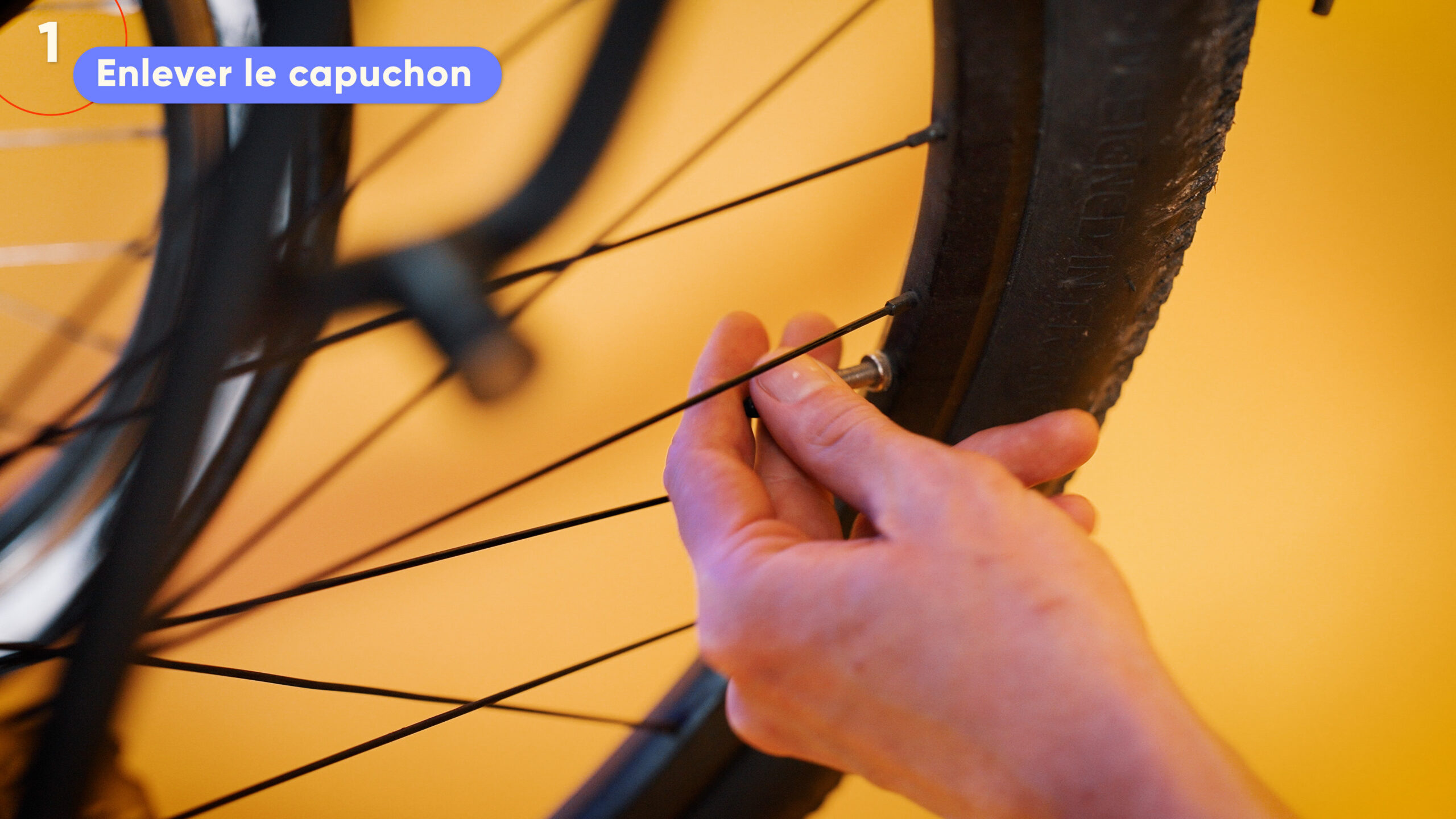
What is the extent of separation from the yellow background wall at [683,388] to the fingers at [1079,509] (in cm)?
27

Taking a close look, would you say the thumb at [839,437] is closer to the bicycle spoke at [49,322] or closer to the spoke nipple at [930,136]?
the spoke nipple at [930,136]

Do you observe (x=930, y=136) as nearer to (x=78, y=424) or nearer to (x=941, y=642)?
(x=941, y=642)

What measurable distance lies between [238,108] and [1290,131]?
0.58 metres

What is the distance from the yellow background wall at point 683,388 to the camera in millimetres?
539

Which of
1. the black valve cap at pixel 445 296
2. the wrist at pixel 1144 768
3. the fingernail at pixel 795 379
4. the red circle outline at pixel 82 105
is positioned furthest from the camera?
the red circle outline at pixel 82 105

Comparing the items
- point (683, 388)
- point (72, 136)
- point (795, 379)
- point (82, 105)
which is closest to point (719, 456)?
point (795, 379)

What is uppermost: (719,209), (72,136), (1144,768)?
(72,136)

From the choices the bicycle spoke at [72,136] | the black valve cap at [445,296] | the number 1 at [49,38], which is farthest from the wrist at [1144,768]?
the number 1 at [49,38]

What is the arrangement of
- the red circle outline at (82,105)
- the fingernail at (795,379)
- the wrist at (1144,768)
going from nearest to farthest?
the wrist at (1144,768)
the fingernail at (795,379)
the red circle outline at (82,105)

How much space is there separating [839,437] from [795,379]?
0.12 feet

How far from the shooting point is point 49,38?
2.19ft

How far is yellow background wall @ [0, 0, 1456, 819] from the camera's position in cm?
54

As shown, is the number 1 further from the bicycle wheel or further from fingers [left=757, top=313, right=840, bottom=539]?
fingers [left=757, top=313, right=840, bottom=539]

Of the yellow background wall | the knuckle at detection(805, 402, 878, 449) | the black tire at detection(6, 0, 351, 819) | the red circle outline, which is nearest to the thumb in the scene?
the knuckle at detection(805, 402, 878, 449)
